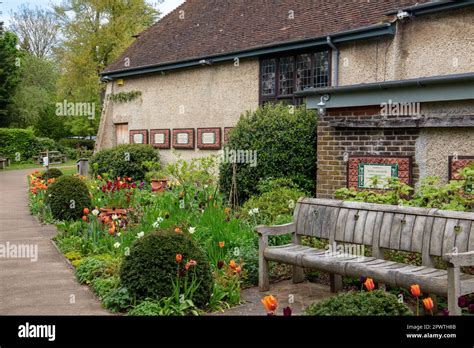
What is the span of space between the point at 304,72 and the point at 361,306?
38.9 feet

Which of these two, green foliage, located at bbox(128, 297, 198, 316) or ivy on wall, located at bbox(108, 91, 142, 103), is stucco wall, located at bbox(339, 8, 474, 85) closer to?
green foliage, located at bbox(128, 297, 198, 316)

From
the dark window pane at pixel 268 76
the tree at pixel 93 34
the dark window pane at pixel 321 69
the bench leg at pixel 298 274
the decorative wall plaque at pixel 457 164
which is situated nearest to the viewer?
the bench leg at pixel 298 274

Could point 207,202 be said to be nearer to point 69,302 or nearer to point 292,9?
point 69,302

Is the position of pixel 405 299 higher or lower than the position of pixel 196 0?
lower

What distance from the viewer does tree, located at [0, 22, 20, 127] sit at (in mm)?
41250

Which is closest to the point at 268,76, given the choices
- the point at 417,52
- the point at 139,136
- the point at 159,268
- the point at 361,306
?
the point at 417,52

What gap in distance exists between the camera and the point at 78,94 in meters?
36.2

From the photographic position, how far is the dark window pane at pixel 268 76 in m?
16.3

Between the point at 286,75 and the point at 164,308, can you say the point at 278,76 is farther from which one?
the point at 164,308

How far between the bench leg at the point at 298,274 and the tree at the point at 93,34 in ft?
92.0

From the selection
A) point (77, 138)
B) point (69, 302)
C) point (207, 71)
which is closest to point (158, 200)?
point (69, 302)

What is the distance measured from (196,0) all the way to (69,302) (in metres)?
18.4

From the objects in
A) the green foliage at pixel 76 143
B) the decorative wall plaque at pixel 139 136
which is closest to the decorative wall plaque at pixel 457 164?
the decorative wall plaque at pixel 139 136

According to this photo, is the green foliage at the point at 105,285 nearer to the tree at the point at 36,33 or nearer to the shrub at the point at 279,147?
the shrub at the point at 279,147
